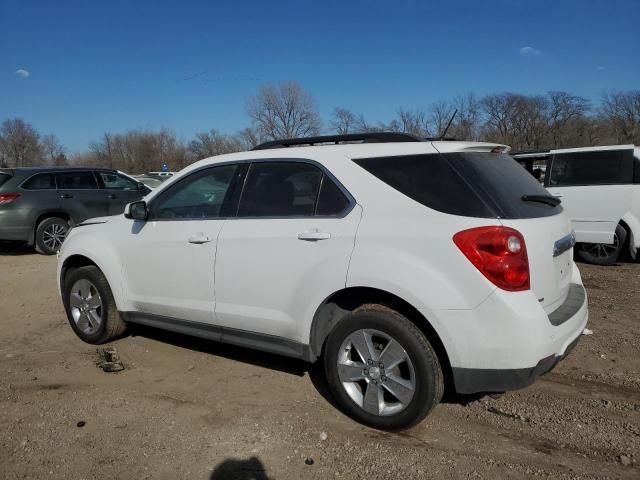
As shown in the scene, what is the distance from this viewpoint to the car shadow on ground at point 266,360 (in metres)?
3.67

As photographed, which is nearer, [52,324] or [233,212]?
[233,212]

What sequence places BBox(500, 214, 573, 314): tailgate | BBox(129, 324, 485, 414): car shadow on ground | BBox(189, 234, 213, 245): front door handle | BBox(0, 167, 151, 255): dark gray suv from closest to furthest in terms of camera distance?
1. BBox(500, 214, 573, 314): tailgate
2. BBox(129, 324, 485, 414): car shadow on ground
3. BBox(189, 234, 213, 245): front door handle
4. BBox(0, 167, 151, 255): dark gray suv

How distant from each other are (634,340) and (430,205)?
2990mm

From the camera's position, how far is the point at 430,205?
9.78ft

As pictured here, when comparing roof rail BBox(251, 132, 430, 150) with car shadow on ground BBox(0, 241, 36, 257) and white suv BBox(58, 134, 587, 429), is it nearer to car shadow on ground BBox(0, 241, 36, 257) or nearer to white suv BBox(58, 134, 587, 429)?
white suv BBox(58, 134, 587, 429)

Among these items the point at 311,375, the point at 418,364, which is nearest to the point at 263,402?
the point at 311,375

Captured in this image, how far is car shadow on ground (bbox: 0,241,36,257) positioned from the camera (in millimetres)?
10422

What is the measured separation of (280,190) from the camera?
143 inches

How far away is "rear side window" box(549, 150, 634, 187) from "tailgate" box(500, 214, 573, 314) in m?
5.42

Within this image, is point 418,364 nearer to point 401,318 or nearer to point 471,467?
point 401,318

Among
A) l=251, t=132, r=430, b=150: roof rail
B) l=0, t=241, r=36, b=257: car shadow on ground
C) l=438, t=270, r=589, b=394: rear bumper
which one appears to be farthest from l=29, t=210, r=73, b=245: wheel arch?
l=438, t=270, r=589, b=394: rear bumper

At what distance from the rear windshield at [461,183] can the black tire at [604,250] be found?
5340 mm

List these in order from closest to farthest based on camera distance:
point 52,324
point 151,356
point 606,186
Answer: point 151,356 < point 52,324 < point 606,186

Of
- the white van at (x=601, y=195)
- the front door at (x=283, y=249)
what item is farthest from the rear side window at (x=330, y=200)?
the white van at (x=601, y=195)
